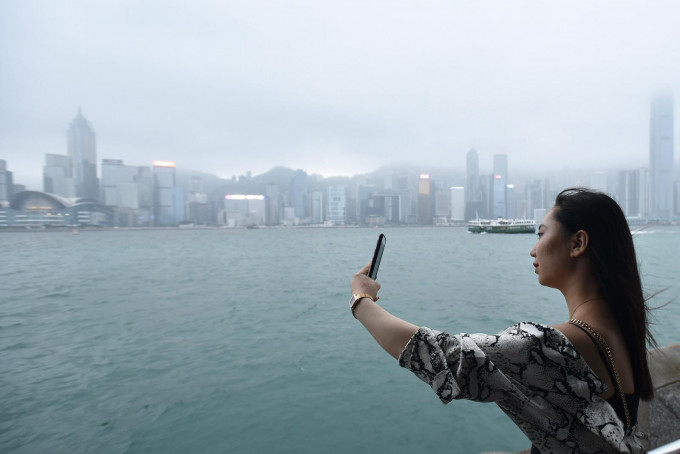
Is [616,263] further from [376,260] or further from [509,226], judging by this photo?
[509,226]

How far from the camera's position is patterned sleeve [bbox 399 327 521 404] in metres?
0.91

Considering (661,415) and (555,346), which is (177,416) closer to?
(661,415)

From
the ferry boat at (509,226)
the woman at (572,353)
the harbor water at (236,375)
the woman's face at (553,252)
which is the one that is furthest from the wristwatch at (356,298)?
the ferry boat at (509,226)

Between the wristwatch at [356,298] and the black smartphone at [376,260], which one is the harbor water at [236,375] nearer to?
the black smartphone at [376,260]

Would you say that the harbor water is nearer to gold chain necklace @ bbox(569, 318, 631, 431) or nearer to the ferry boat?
gold chain necklace @ bbox(569, 318, 631, 431)

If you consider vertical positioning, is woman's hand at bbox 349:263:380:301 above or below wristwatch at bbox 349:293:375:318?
above

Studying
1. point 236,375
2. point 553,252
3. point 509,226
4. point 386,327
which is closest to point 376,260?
point 386,327

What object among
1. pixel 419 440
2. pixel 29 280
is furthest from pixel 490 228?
pixel 419 440

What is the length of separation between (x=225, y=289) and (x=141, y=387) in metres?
15.0

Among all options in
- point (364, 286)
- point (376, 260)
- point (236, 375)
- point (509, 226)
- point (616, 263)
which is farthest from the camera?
point (509, 226)

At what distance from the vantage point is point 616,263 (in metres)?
1.14

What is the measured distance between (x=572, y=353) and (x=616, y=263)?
0.39 meters

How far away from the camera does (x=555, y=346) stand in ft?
3.09

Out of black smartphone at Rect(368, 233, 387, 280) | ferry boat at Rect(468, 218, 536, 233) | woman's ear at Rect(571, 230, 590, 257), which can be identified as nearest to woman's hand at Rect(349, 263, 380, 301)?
black smartphone at Rect(368, 233, 387, 280)
